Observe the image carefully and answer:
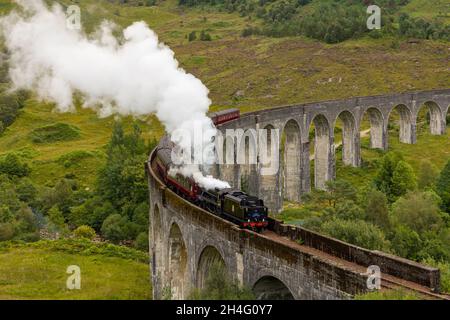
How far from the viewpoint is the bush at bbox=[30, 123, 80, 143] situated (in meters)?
91.2

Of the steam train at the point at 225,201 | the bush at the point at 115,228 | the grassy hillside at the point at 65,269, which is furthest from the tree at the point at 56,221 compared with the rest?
the steam train at the point at 225,201

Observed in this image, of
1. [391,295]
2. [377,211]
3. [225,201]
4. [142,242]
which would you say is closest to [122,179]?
[142,242]

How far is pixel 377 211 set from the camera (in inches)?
1745

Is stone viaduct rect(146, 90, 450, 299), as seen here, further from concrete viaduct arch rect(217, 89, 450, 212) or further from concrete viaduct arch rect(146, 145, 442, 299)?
concrete viaduct arch rect(217, 89, 450, 212)

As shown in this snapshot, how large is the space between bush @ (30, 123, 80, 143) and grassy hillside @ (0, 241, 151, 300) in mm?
42016

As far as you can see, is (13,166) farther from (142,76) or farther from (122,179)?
(142,76)

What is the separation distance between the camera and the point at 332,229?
117 ft

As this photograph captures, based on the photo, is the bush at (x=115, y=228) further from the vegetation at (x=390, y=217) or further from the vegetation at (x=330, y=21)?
the vegetation at (x=330, y=21)

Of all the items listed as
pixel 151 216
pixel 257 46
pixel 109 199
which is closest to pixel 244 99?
pixel 257 46

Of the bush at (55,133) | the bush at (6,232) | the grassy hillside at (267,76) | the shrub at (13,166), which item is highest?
the grassy hillside at (267,76)

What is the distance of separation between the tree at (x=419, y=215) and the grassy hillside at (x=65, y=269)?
712 inches

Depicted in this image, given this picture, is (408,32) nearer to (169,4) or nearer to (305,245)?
(169,4)

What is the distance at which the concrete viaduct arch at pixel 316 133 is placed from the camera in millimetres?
60375
